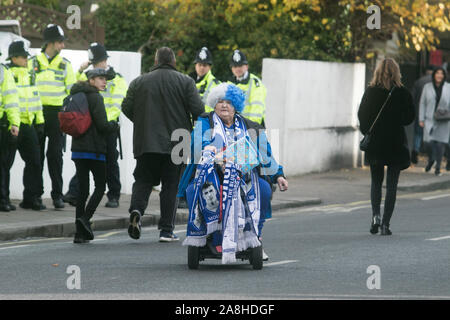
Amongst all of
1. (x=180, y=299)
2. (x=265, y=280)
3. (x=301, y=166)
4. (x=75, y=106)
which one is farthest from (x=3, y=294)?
(x=301, y=166)

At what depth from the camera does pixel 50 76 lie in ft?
45.4

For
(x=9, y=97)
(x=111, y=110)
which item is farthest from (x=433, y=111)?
(x=9, y=97)

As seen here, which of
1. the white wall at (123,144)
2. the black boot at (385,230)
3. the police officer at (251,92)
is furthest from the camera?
the white wall at (123,144)

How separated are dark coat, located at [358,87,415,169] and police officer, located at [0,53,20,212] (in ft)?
12.9

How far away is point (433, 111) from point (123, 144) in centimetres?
669

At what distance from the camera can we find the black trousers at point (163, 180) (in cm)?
1140

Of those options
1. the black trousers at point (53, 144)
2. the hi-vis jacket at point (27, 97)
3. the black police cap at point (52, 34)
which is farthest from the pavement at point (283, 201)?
the black police cap at point (52, 34)

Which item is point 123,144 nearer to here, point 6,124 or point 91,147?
point 6,124

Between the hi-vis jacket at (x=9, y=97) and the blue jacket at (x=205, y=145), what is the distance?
407cm

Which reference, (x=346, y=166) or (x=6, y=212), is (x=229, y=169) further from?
(x=346, y=166)

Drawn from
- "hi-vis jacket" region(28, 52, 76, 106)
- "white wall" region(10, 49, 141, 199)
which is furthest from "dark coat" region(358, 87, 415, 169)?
"white wall" region(10, 49, 141, 199)

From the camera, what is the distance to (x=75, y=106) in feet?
36.6

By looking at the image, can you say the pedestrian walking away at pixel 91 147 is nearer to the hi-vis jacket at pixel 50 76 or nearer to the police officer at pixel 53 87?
the police officer at pixel 53 87

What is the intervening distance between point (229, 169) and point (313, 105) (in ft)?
35.9
